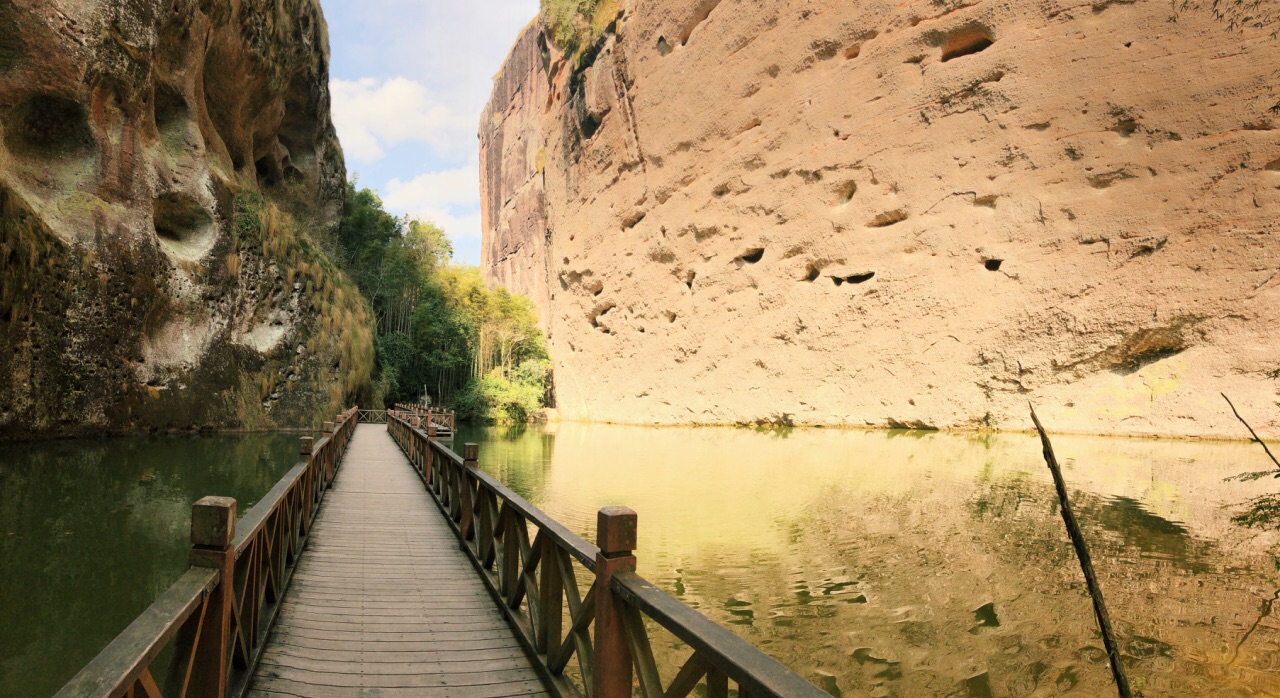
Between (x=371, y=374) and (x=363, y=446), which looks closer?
(x=363, y=446)

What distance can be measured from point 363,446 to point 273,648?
1412cm

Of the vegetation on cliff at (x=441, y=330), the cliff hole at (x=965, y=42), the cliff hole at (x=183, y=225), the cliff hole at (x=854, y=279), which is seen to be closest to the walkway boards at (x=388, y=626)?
the cliff hole at (x=183, y=225)

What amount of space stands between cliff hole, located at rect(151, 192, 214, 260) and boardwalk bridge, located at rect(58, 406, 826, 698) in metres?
17.7

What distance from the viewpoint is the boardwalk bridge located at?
7.00ft

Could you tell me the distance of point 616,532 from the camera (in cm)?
266

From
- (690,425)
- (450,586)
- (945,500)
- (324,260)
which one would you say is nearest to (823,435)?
(690,425)

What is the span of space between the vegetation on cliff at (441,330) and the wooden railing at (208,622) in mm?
35462

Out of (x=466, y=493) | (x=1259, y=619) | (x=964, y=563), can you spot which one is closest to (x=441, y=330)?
(x=466, y=493)

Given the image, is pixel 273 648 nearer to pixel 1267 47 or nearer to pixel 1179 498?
pixel 1179 498

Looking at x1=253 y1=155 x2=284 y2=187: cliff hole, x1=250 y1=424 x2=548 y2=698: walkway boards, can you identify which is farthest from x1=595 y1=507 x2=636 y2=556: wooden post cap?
x1=253 y1=155 x2=284 y2=187: cliff hole

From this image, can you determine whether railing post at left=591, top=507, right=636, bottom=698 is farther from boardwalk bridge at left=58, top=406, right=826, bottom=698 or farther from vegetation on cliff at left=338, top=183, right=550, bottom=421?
vegetation on cliff at left=338, top=183, right=550, bottom=421

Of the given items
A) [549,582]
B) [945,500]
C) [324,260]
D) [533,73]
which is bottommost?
[945,500]

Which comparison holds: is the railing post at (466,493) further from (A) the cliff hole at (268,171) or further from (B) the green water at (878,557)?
(A) the cliff hole at (268,171)

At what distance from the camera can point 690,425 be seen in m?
27.8
